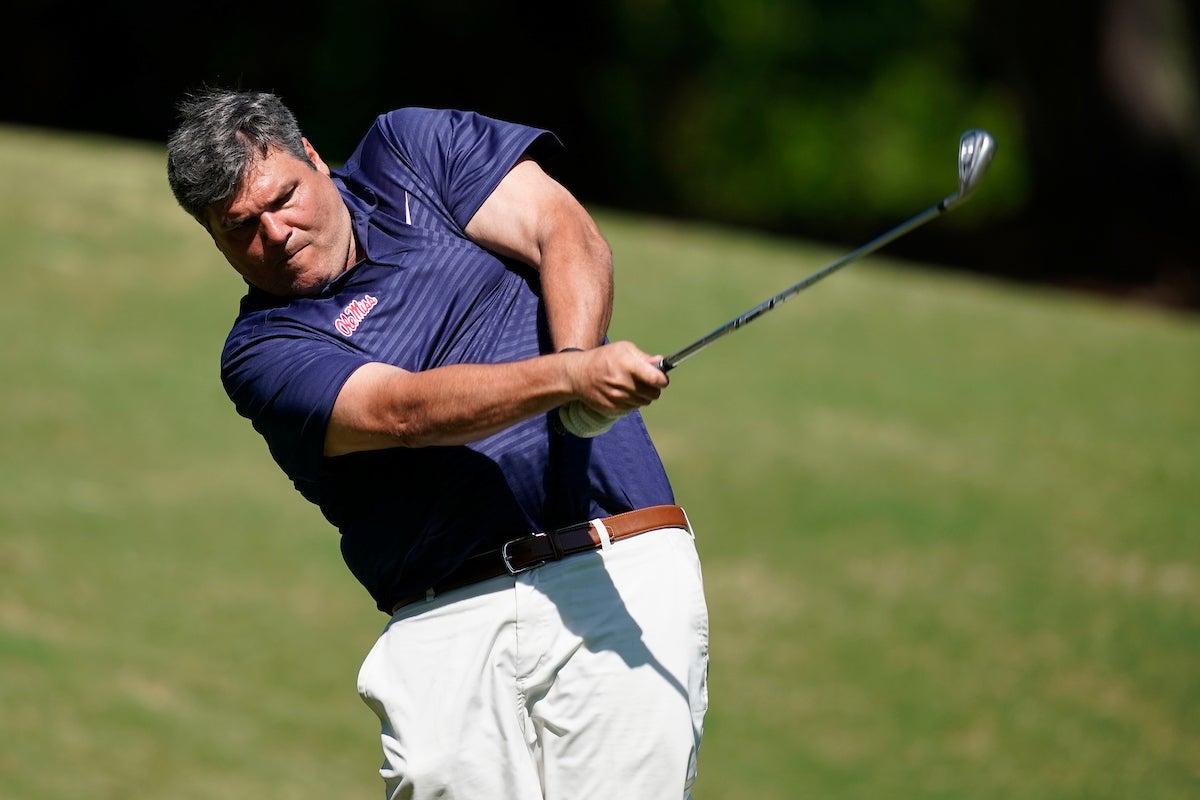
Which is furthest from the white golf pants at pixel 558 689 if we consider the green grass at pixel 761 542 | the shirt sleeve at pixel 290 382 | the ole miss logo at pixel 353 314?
the green grass at pixel 761 542

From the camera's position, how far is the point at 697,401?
8867 mm

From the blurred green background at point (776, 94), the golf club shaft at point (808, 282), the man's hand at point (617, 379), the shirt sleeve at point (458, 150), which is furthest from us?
the blurred green background at point (776, 94)

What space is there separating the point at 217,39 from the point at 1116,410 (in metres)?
15.7

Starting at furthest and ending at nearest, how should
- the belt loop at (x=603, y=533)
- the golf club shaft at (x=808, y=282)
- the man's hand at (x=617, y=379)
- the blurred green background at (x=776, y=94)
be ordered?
the blurred green background at (x=776, y=94) → the belt loop at (x=603, y=533) → the golf club shaft at (x=808, y=282) → the man's hand at (x=617, y=379)

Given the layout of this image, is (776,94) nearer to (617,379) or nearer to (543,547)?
(543,547)

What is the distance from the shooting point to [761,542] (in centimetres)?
738

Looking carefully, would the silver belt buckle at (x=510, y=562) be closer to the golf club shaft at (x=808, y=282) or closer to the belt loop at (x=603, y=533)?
the belt loop at (x=603, y=533)

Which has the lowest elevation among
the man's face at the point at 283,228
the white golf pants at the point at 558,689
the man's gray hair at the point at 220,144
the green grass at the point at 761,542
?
the green grass at the point at 761,542

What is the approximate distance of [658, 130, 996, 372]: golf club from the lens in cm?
259

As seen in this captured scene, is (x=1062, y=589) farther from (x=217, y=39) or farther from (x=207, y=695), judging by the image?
(x=217, y=39)

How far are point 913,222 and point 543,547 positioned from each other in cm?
91

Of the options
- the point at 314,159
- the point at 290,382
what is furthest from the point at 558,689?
the point at 314,159

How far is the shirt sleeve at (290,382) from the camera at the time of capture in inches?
104

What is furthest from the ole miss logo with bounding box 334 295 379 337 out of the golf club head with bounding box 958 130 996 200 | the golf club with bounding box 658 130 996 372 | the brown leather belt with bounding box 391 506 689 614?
the golf club head with bounding box 958 130 996 200
